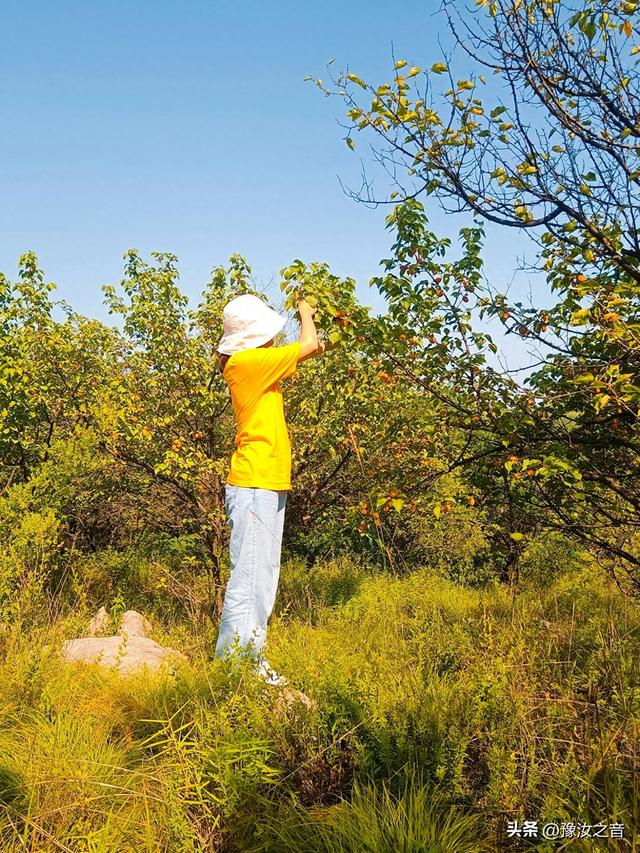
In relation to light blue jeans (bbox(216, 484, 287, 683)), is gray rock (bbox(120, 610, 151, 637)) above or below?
below

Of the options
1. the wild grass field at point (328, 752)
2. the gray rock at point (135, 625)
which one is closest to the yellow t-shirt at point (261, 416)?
the wild grass field at point (328, 752)

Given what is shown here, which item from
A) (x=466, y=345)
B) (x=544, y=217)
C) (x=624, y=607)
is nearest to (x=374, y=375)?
(x=466, y=345)

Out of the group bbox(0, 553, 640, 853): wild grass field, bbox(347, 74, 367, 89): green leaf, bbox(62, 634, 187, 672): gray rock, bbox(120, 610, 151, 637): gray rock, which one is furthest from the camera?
bbox(120, 610, 151, 637): gray rock

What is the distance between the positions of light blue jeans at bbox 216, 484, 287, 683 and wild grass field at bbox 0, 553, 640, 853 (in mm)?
262

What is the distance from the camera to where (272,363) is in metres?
3.59

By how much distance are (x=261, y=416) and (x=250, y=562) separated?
2.69 feet

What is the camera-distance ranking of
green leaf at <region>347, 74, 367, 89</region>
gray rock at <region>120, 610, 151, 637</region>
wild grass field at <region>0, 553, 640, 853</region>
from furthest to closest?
gray rock at <region>120, 610, 151, 637</region> → green leaf at <region>347, 74, 367, 89</region> → wild grass field at <region>0, 553, 640, 853</region>

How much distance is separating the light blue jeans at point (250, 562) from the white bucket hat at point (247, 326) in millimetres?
824

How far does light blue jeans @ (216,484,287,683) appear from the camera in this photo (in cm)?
358

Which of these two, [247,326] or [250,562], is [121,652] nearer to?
[250,562]

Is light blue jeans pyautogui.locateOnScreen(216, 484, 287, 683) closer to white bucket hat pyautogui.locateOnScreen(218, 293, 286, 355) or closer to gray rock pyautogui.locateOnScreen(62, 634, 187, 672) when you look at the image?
gray rock pyautogui.locateOnScreen(62, 634, 187, 672)

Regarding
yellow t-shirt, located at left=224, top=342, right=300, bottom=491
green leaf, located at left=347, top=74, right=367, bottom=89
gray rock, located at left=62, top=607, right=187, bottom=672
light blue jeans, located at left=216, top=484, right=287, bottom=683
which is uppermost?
green leaf, located at left=347, top=74, right=367, bottom=89

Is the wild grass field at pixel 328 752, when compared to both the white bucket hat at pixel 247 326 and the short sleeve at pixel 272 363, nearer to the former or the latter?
the short sleeve at pixel 272 363

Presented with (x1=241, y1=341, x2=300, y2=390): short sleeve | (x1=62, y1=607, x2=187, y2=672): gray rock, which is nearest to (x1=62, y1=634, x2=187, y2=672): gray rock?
(x1=62, y1=607, x2=187, y2=672): gray rock
